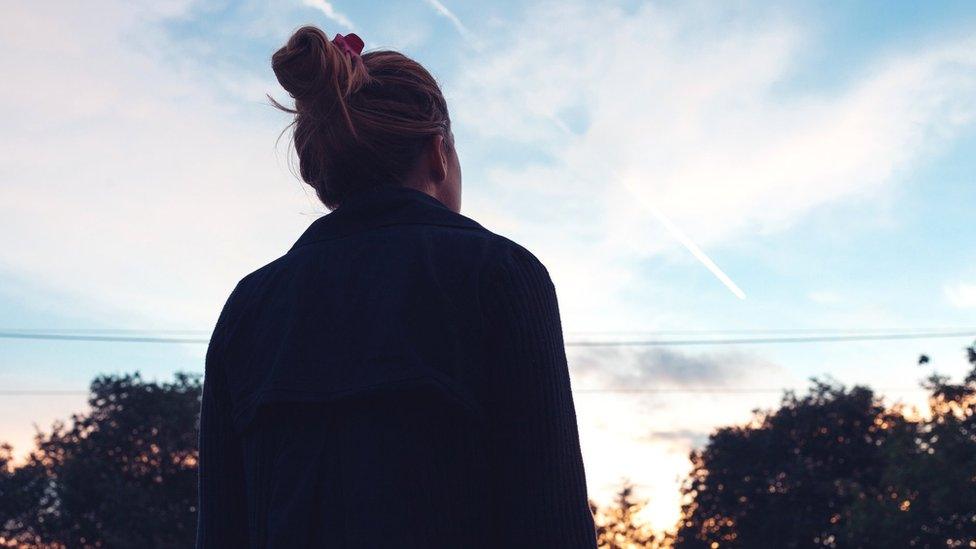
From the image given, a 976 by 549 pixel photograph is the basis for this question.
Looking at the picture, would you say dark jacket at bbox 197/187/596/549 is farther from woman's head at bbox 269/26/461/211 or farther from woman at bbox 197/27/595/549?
woman's head at bbox 269/26/461/211

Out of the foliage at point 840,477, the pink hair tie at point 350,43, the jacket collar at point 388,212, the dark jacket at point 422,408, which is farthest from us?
the foliage at point 840,477

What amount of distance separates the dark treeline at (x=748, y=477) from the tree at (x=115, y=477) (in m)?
0.06

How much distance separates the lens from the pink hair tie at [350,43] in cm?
176

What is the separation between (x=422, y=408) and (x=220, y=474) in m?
0.58

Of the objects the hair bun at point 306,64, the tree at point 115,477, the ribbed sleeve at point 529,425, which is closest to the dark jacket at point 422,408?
the ribbed sleeve at point 529,425

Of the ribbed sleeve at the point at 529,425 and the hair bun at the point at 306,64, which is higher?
the hair bun at the point at 306,64

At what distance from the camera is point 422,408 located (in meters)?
1.43

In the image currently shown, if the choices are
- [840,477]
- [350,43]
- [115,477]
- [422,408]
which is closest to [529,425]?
[422,408]

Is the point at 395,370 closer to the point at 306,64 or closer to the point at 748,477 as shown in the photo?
the point at 306,64

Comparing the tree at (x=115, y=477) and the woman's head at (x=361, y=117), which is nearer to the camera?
the woman's head at (x=361, y=117)

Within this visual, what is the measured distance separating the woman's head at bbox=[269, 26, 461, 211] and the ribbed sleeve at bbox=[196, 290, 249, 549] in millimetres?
382

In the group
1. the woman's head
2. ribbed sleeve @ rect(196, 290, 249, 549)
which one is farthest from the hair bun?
ribbed sleeve @ rect(196, 290, 249, 549)

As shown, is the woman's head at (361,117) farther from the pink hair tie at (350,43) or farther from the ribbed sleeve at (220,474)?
the ribbed sleeve at (220,474)

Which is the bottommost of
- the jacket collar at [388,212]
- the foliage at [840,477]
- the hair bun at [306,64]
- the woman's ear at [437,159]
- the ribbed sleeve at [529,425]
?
the ribbed sleeve at [529,425]
